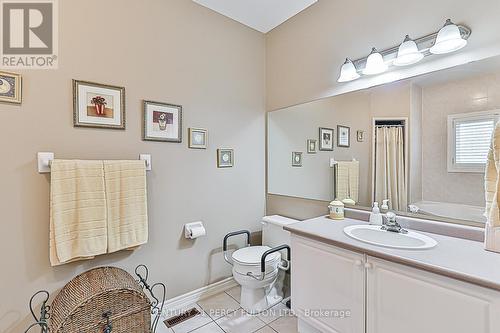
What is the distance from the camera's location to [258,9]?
2271 mm

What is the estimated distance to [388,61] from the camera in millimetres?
1659

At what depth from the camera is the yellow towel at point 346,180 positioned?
1.95m

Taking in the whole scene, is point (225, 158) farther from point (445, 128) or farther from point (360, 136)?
point (445, 128)

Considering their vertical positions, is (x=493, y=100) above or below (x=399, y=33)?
below

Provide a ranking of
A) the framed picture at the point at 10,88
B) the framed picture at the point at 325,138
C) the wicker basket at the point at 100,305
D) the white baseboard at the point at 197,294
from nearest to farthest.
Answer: the wicker basket at the point at 100,305, the framed picture at the point at 10,88, the white baseboard at the point at 197,294, the framed picture at the point at 325,138

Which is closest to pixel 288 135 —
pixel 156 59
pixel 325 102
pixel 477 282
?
pixel 325 102

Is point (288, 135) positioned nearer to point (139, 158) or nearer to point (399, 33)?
point (399, 33)

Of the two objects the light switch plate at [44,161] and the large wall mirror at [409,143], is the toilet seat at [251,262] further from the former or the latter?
the light switch plate at [44,161]

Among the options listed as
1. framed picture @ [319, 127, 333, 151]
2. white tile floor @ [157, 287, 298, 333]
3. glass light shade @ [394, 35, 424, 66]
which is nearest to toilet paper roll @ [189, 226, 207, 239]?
white tile floor @ [157, 287, 298, 333]

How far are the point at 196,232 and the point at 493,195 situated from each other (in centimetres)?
195

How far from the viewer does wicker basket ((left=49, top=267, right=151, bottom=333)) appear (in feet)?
4.23

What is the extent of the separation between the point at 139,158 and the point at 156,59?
83 centimetres

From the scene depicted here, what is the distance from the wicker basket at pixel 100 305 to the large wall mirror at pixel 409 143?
5.31ft

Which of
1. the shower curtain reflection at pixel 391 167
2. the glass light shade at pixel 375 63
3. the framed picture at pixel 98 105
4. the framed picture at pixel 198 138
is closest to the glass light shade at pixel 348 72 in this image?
the glass light shade at pixel 375 63
